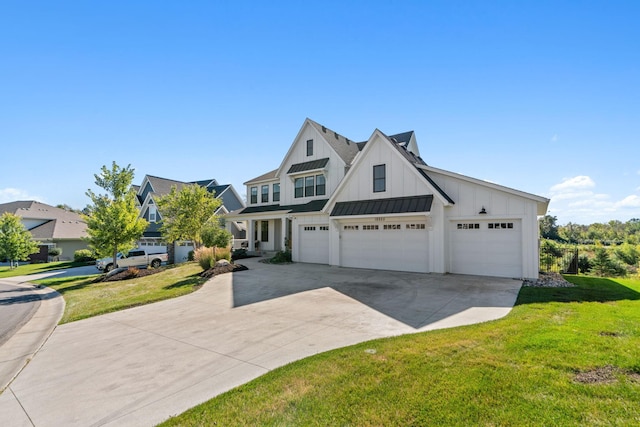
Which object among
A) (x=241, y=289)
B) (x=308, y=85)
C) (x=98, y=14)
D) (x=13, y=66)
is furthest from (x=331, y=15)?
(x=13, y=66)

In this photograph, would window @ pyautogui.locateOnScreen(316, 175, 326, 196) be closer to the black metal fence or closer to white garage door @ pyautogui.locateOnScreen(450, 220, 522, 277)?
white garage door @ pyautogui.locateOnScreen(450, 220, 522, 277)

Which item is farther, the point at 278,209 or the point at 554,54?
the point at 278,209

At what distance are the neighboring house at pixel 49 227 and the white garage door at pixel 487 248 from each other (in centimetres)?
3765

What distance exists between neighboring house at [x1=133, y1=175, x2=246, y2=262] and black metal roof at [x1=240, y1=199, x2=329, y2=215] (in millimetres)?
4571

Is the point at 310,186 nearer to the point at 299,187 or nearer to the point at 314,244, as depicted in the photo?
the point at 299,187

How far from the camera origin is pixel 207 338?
674 centimetres

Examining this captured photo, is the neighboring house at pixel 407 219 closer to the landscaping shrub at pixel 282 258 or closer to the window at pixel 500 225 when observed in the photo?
the window at pixel 500 225

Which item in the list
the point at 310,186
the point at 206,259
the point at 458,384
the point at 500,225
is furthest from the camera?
the point at 310,186

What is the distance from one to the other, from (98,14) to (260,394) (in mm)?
13896

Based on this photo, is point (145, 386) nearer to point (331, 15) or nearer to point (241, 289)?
point (241, 289)

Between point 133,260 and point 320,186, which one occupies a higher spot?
point 320,186

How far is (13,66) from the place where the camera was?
11.7m

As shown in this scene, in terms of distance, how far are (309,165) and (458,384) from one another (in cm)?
1964

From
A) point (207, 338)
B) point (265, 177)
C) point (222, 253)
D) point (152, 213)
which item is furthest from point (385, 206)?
point (152, 213)
